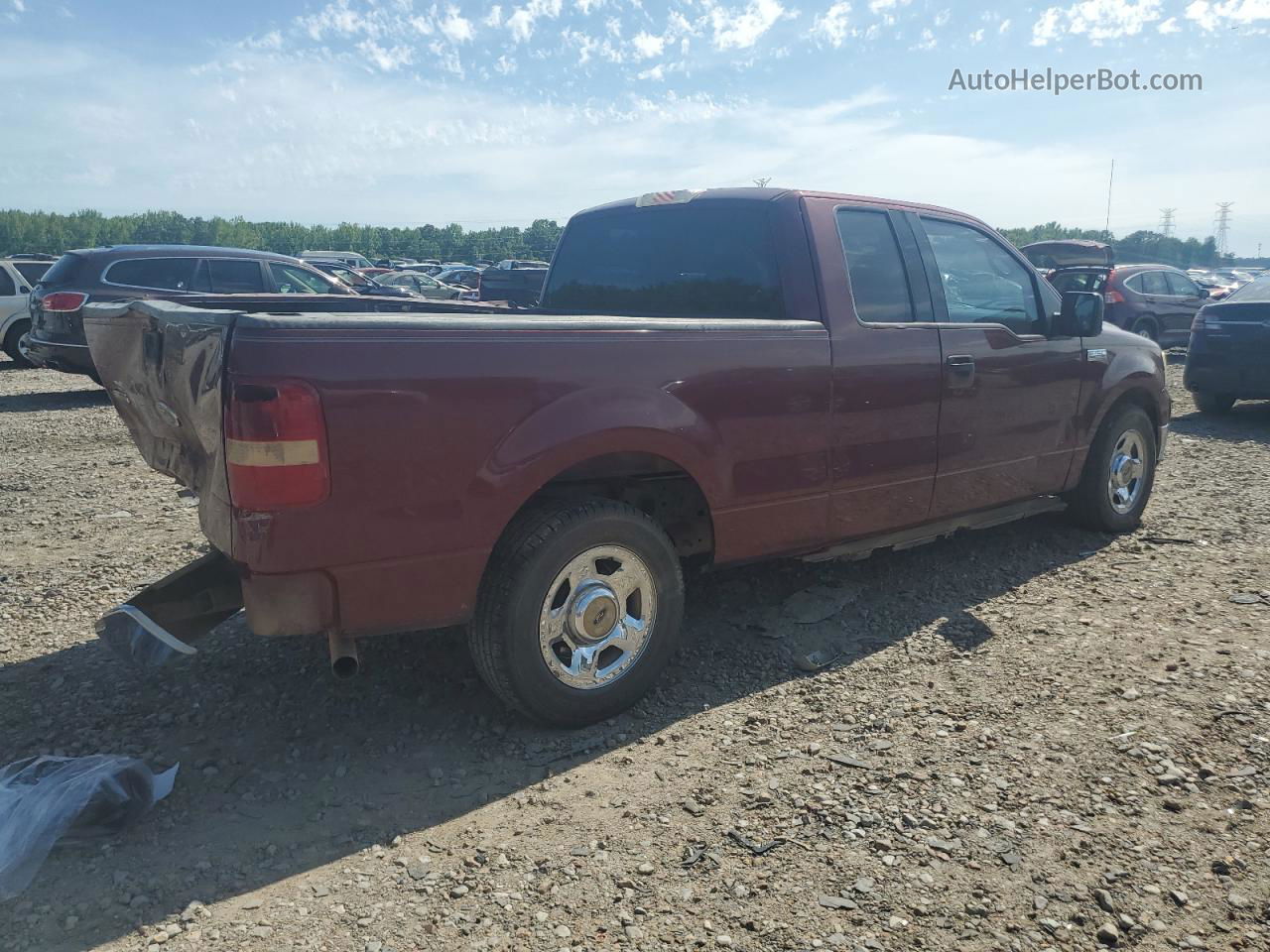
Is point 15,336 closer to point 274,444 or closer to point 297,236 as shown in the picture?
point 274,444

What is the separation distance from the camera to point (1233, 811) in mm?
2926

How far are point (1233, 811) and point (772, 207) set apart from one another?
2819 millimetres

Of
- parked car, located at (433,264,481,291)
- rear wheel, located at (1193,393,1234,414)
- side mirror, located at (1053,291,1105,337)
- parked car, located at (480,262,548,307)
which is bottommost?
rear wheel, located at (1193,393,1234,414)

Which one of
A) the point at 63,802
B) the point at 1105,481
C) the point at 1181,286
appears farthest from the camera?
the point at 1181,286

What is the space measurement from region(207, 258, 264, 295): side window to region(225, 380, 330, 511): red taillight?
32.0 ft

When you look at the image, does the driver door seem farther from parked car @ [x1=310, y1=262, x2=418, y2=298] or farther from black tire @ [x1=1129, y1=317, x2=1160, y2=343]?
black tire @ [x1=1129, y1=317, x2=1160, y2=343]

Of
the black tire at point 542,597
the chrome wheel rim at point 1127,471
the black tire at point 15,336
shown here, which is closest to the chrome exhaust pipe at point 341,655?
the black tire at point 542,597

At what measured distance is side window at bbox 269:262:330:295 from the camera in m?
12.1

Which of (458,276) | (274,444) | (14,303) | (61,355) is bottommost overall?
(61,355)

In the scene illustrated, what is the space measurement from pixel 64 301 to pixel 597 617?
997 centimetres

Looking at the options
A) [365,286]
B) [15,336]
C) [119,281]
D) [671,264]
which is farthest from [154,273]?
[671,264]

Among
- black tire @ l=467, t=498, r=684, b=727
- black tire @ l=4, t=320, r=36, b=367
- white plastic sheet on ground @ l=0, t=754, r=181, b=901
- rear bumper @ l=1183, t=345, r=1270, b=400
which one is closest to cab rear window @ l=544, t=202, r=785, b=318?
black tire @ l=467, t=498, r=684, b=727

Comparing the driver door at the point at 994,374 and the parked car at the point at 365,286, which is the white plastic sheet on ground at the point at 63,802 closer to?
the driver door at the point at 994,374

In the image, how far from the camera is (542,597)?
10.7ft
